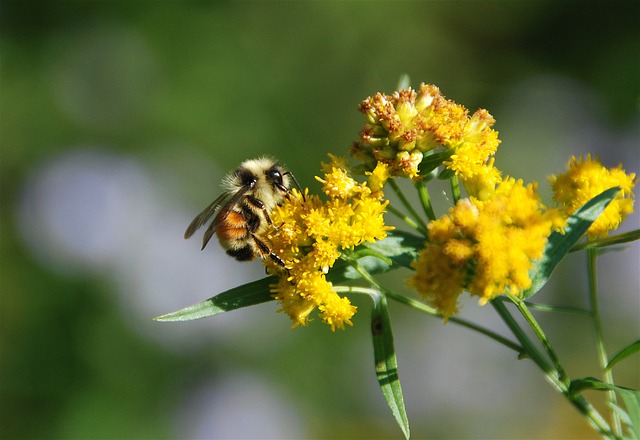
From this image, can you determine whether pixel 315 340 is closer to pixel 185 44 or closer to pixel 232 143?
pixel 232 143

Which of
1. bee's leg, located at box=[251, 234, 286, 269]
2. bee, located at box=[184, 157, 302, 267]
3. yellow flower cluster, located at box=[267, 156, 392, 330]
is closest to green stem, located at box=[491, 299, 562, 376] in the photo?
yellow flower cluster, located at box=[267, 156, 392, 330]

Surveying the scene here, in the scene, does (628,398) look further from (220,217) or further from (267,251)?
(220,217)

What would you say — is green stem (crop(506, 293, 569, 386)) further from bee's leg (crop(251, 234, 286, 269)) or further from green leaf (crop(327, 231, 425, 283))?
bee's leg (crop(251, 234, 286, 269))

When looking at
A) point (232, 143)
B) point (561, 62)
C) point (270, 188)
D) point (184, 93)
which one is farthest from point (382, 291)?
point (561, 62)

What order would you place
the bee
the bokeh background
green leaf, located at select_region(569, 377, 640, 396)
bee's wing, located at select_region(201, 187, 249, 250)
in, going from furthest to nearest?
1. the bokeh background
2. the bee
3. bee's wing, located at select_region(201, 187, 249, 250)
4. green leaf, located at select_region(569, 377, 640, 396)

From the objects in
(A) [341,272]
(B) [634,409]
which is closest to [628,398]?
(B) [634,409]

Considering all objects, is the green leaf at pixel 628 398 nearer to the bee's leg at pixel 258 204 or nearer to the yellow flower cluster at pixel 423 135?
the yellow flower cluster at pixel 423 135
